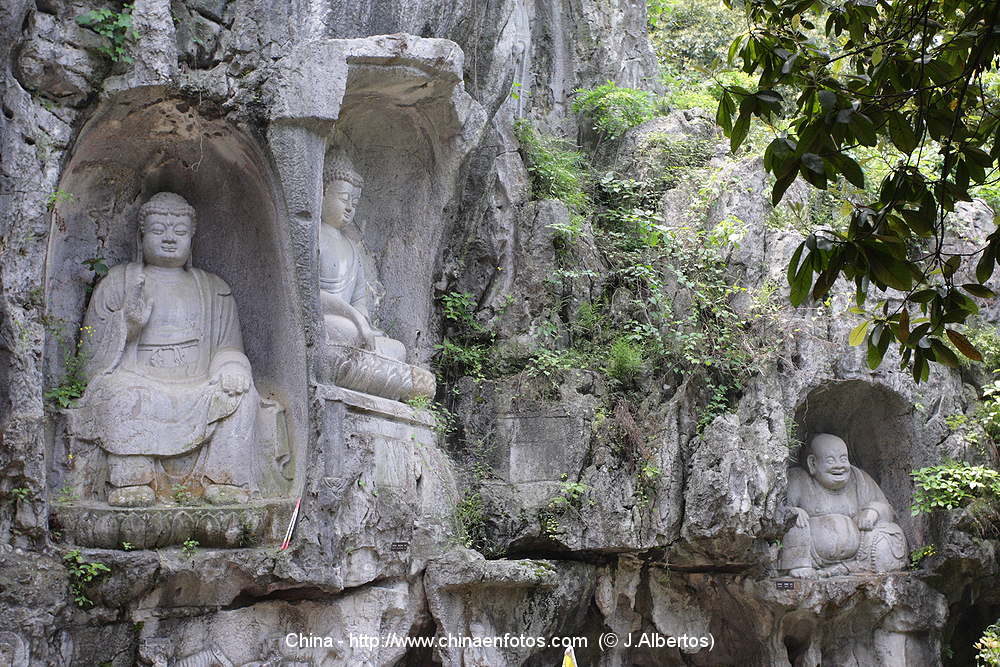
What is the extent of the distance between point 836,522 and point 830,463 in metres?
0.57

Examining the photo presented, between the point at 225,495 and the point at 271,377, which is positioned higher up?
the point at 271,377

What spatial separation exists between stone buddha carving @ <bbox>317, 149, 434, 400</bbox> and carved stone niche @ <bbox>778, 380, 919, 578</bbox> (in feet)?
12.4

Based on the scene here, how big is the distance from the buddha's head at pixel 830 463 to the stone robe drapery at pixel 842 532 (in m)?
0.08

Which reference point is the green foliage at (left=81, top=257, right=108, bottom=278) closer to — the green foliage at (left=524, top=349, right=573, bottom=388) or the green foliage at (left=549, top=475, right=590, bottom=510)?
the green foliage at (left=524, top=349, right=573, bottom=388)

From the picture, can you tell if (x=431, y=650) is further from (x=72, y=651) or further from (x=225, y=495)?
(x=72, y=651)

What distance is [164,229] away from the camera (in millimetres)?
8297

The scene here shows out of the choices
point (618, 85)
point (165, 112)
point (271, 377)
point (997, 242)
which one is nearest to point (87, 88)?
point (165, 112)

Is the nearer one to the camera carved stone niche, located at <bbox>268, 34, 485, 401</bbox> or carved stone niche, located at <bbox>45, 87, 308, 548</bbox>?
carved stone niche, located at <bbox>45, 87, 308, 548</bbox>

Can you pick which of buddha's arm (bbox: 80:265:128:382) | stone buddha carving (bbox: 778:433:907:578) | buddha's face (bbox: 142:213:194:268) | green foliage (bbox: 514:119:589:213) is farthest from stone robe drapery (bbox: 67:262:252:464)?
stone buddha carving (bbox: 778:433:907:578)

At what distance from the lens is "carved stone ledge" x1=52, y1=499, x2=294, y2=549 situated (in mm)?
7012

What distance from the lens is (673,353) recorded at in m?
9.71

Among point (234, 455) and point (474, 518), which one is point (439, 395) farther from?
point (234, 455)

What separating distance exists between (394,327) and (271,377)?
126 centimetres

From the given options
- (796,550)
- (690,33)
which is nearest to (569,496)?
(796,550)
